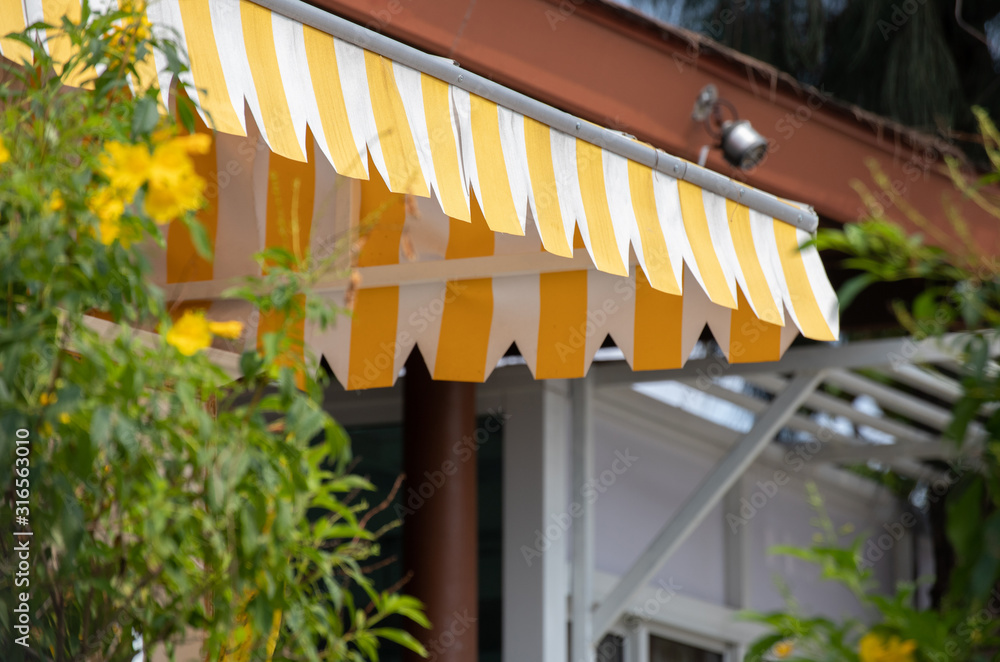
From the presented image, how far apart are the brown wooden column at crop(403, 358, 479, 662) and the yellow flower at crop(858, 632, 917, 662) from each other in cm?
375

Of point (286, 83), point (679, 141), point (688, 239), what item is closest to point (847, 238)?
point (286, 83)

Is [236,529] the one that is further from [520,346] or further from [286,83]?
[520,346]

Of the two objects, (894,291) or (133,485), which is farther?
(894,291)

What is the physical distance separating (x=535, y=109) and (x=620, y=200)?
317 mm

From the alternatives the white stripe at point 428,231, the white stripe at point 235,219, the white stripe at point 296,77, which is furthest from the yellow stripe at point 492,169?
the white stripe at point 235,219

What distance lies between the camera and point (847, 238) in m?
1.28

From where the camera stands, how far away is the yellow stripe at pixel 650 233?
297 centimetres

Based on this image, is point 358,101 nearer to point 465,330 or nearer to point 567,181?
point 567,181

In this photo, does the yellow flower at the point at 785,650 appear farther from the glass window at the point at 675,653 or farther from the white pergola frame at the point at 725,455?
the glass window at the point at 675,653

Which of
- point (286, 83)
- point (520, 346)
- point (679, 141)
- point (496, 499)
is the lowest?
point (496, 499)

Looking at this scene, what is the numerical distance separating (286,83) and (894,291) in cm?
360

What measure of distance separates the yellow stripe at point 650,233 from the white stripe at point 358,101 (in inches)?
29.1

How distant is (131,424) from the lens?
1336 mm

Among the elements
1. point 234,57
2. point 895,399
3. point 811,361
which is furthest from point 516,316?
point 895,399
